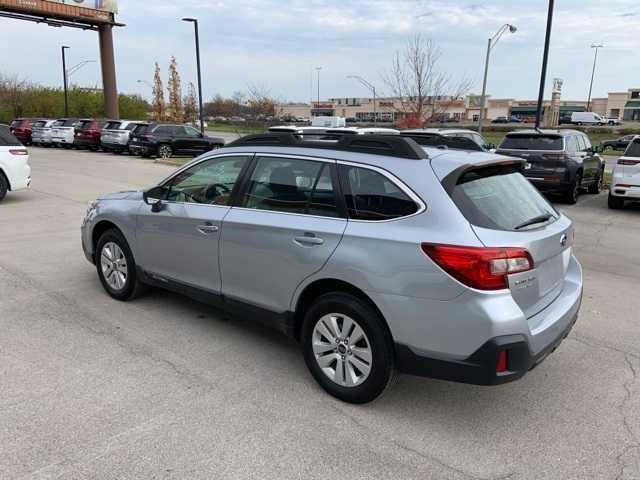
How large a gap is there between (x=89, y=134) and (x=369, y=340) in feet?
93.1

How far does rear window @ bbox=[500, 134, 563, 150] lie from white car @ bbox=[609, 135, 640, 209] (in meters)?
1.44

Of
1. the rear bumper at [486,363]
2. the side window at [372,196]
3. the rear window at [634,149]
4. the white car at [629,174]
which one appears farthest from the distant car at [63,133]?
the rear bumper at [486,363]

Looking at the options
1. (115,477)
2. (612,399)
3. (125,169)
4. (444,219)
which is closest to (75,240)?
(115,477)

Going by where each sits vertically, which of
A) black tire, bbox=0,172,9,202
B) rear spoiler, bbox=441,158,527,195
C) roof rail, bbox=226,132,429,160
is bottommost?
black tire, bbox=0,172,9,202

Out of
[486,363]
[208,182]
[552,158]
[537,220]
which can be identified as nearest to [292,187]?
[208,182]

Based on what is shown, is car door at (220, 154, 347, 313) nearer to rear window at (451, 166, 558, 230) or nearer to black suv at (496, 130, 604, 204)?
rear window at (451, 166, 558, 230)

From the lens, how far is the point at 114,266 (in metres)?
5.25

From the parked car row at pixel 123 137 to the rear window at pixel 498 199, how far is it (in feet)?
69.6

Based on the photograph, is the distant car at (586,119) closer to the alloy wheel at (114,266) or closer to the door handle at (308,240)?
the alloy wheel at (114,266)

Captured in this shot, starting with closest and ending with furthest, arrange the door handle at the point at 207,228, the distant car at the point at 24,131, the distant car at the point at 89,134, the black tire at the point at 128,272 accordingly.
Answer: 1. the door handle at the point at 207,228
2. the black tire at the point at 128,272
3. the distant car at the point at 89,134
4. the distant car at the point at 24,131

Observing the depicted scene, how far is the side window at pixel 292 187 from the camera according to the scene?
3594mm

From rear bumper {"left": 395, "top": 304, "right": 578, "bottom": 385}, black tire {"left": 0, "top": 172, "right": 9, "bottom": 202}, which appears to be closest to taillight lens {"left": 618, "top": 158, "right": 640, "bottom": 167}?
rear bumper {"left": 395, "top": 304, "right": 578, "bottom": 385}

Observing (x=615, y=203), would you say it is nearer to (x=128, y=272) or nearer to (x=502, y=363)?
(x=502, y=363)

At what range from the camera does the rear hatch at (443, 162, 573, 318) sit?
119 inches
